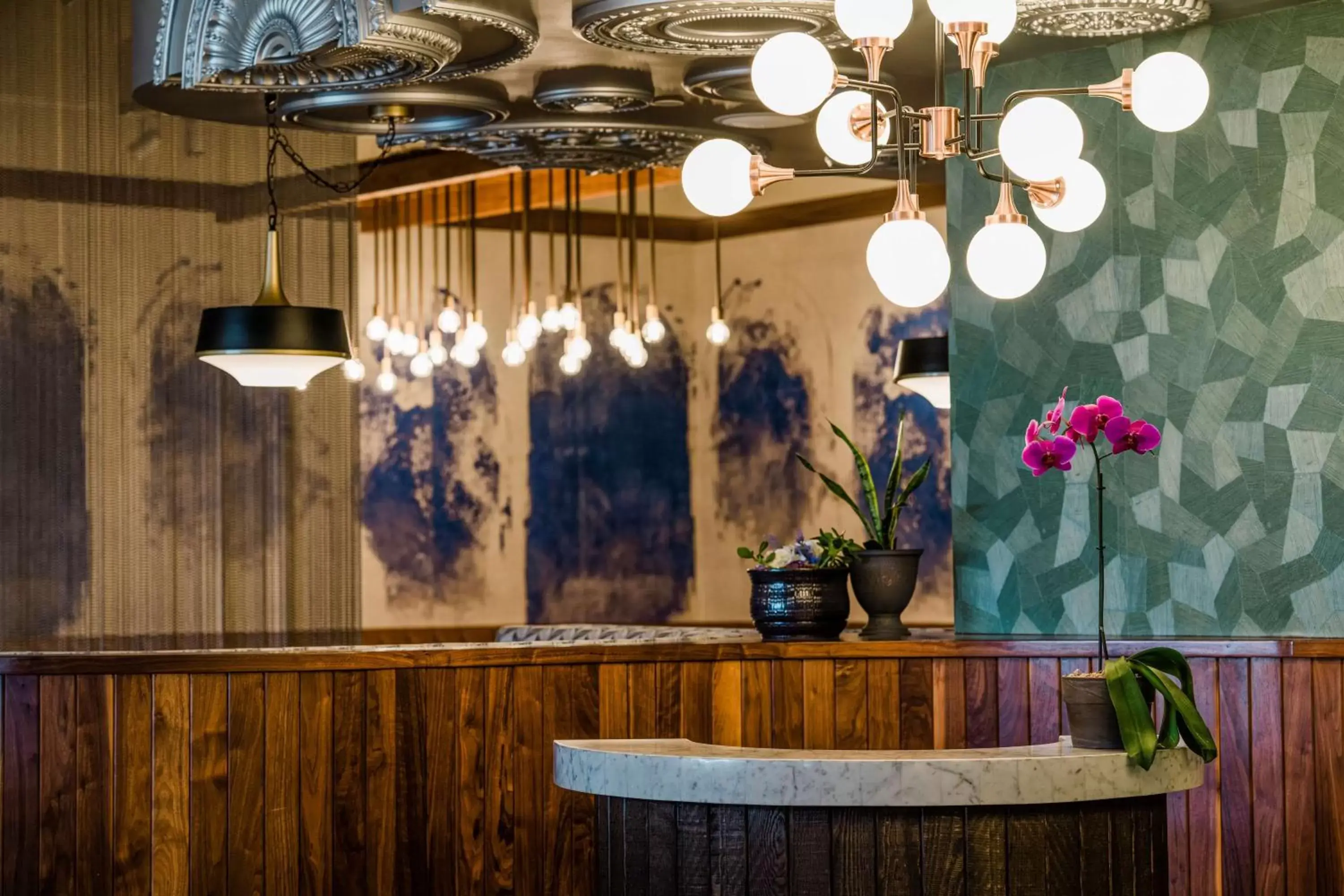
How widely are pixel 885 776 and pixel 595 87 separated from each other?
340cm

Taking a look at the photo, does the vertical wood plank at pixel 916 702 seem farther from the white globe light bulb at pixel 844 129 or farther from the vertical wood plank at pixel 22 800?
the vertical wood plank at pixel 22 800

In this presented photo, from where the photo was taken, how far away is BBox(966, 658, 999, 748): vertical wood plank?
18.8ft

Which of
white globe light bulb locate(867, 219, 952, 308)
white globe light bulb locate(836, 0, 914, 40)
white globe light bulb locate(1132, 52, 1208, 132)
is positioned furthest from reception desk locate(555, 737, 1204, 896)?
white globe light bulb locate(836, 0, 914, 40)

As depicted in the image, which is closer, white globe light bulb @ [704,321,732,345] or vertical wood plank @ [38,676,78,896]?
vertical wood plank @ [38,676,78,896]

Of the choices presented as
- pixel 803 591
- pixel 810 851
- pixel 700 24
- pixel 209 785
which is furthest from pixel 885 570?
pixel 810 851

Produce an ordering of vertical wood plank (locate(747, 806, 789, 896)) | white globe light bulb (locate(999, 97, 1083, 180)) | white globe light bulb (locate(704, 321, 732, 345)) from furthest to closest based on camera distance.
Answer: white globe light bulb (locate(704, 321, 732, 345)), vertical wood plank (locate(747, 806, 789, 896)), white globe light bulb (locate(999, 97, 1083, 180))

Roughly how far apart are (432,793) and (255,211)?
8.70 feet

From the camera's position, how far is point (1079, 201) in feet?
12.9

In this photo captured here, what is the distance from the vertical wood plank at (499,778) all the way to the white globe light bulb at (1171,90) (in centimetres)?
269

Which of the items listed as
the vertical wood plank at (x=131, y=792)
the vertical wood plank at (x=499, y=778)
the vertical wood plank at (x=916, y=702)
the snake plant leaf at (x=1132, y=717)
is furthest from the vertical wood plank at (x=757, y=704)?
the snake plant leaf at (x=1132, y=717)

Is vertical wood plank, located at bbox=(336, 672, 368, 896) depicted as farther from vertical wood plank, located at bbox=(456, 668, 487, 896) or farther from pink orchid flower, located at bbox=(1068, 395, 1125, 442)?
pink orchid flower, located at bbox=(1068, 395, 1125, 442)

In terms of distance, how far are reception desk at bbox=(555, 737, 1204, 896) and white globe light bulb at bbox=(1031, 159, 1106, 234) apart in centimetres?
114

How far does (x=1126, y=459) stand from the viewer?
18.9 ft

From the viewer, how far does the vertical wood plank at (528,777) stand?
5.51 metres
